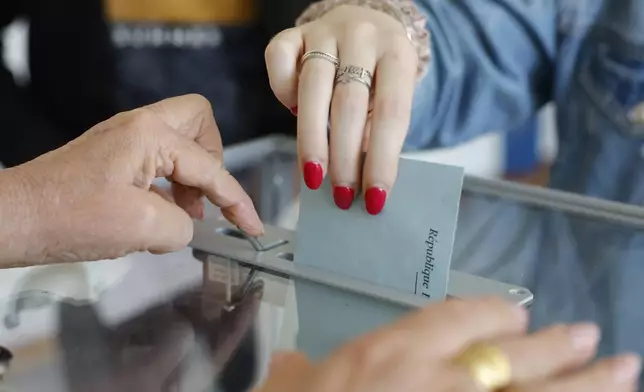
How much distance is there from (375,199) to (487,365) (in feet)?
0.90

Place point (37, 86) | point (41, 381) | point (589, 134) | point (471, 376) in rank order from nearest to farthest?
point (471, 376), point (41, 381), point (589, 134), point (37, 86)

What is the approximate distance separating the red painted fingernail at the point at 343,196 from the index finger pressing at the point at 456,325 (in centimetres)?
24

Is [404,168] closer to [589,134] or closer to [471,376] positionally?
[471,376]

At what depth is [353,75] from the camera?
0.75m

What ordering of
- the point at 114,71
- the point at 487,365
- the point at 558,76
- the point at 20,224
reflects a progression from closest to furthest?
the point at 487,365, the point at 20,224, the point at 558,76, the point at 114,71

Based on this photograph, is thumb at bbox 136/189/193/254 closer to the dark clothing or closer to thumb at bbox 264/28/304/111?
thumb at bbox 264/28/304/111

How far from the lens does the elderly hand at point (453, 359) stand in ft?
1.39

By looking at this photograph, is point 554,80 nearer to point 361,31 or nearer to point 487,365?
point 361,31

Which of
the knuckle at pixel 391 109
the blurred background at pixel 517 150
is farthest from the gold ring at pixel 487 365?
the blurred background at pixel 517 150

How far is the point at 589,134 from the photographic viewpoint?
1197 mm

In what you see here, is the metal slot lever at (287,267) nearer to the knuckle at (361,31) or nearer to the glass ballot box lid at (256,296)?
the glass ballot box lid at (256,296)

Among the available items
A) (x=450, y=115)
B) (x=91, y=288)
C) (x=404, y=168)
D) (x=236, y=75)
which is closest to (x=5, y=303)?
(x=91, y=288)

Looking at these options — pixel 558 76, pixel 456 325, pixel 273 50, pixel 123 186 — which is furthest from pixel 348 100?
pixel 558 76

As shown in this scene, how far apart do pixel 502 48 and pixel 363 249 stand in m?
0.60
